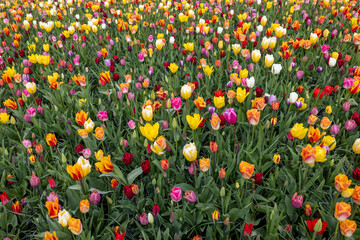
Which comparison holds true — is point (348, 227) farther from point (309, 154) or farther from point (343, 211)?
point (309, 154)

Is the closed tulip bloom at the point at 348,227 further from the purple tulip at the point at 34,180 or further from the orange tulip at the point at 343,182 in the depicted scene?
the purple tulip at the point at 34,180

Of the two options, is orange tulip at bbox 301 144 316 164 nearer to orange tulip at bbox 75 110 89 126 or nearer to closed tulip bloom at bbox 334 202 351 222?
closed tulip bloom at bbox 334 202 351 222

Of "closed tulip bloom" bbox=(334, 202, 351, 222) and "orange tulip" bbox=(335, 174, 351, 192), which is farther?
"orange tulip" bbox=(335, 174, 351, 192)

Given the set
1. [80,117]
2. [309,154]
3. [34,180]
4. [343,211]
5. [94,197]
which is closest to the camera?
[343,211]

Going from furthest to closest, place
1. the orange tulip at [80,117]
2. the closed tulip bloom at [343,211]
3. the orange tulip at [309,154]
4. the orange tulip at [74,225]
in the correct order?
1. the orange tulip at [80,117]
2. the orange tulip at [309,154]
3. the orange tulip at [74,225]
4. the closed tulip bloom at [343,211]

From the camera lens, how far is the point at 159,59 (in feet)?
11.8

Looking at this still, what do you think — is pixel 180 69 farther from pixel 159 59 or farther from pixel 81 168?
pixel 81 168

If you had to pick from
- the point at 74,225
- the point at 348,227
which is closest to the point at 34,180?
the point at 74,225

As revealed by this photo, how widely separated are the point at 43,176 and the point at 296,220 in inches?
72.0

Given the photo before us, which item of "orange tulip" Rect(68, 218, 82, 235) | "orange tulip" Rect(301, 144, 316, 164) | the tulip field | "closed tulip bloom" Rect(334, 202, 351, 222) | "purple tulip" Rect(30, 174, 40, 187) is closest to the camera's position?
"closed tulip bloom" Rect(334, 202, 351, 222)

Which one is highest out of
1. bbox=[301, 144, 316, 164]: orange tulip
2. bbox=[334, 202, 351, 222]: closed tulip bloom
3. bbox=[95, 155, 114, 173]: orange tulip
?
bbox=[301, 144, 316, 164]: orange tulip

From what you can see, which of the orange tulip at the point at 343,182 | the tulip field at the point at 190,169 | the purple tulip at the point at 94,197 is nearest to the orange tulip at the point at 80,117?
the tulip field at the point at 190,169

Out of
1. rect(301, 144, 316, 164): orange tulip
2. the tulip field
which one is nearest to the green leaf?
the tulip field

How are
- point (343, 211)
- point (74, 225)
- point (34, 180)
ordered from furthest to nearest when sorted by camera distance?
1. point (34, 180)
2. point (74, 225)
3. point (343, 211)
